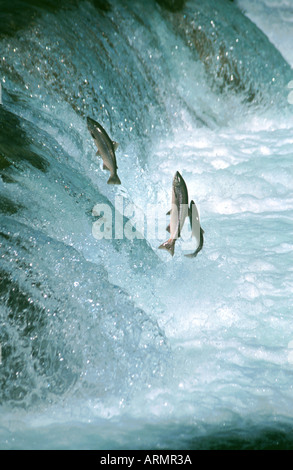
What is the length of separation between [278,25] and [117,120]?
2.37 meters

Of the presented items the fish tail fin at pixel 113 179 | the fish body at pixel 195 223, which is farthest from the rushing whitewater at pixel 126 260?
the fish body at pixel 195 223

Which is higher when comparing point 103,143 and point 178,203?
point 103,143

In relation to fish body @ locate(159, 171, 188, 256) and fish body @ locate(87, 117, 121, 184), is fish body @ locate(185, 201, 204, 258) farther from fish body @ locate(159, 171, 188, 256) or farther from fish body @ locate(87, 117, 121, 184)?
fish body @ locate(87, 117, 121, 184)

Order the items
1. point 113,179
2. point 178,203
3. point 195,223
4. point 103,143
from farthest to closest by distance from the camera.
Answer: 1. point 113,179
2. point 103,143
3. point 195,223
4. point 178,203

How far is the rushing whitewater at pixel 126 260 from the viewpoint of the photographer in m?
1.91

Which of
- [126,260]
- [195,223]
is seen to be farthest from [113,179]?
[195,223]

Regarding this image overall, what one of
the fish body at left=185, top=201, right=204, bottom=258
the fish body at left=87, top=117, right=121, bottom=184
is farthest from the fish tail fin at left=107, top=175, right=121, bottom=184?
the fish body at left=185, top=201, right=204, bottom=258

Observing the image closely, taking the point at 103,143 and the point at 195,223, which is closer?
the point at 195,223

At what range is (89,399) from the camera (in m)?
1.97

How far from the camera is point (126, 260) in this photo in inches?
95.2

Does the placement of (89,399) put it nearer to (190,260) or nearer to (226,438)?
(226,438)

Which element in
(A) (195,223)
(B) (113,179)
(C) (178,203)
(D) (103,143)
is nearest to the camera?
(C) (178,203)

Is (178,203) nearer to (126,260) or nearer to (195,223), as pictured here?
(195,223)

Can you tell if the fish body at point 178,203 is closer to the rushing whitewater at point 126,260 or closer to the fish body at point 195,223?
the fish body at point 195,223
